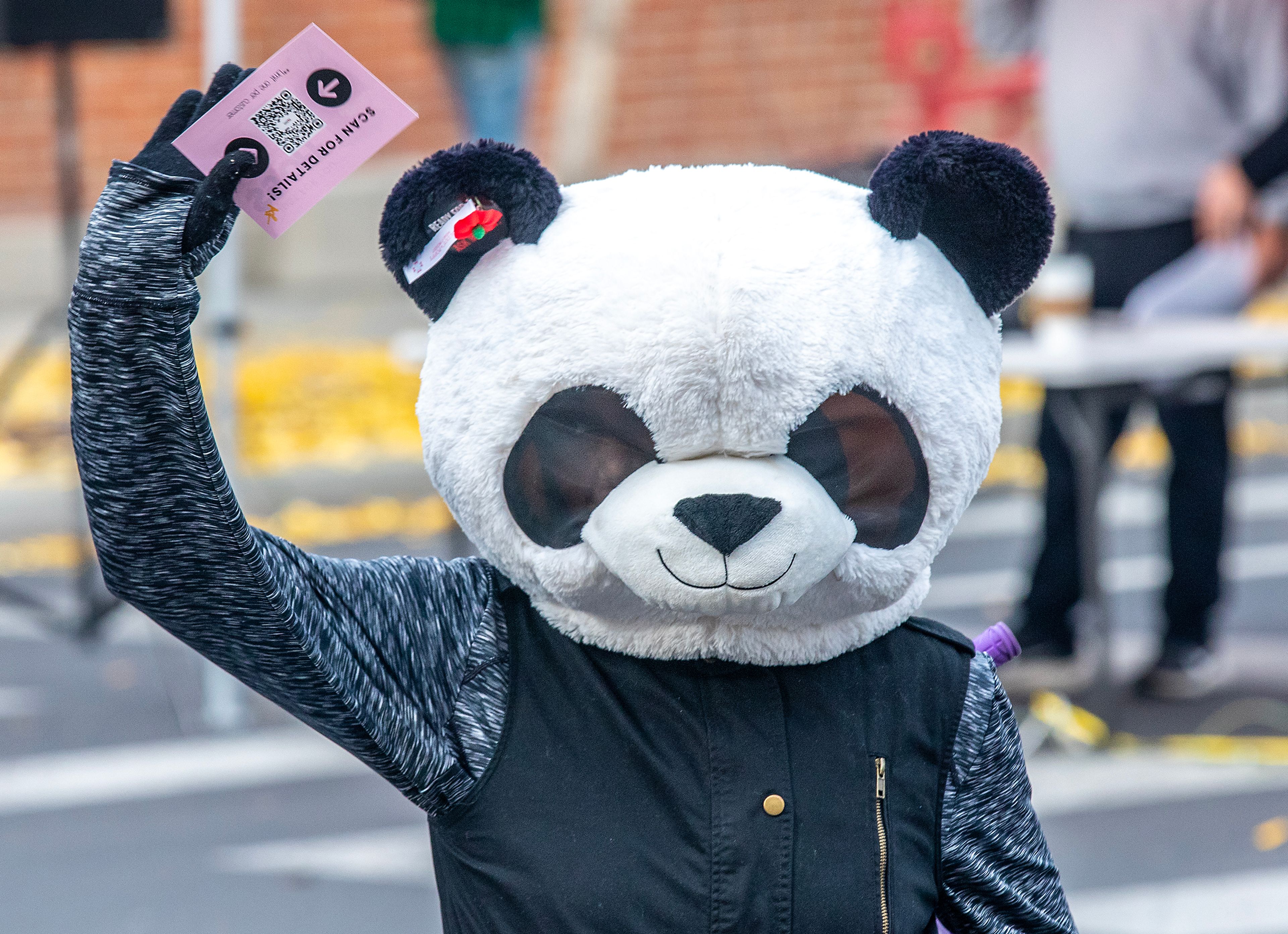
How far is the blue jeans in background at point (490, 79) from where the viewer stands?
723 cm

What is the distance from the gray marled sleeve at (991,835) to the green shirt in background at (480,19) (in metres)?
6.17

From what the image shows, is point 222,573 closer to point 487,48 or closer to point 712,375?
point 712,375

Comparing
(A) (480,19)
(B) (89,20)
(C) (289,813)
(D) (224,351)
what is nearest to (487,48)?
(A) (480,19)

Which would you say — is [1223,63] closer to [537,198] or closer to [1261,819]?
[1261,819]

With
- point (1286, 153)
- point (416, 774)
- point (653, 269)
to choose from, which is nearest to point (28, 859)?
point (416, 774)

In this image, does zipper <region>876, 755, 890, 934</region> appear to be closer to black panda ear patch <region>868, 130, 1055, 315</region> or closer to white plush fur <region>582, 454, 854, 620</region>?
white plush fur <region>582, 454, 854, 620</region>

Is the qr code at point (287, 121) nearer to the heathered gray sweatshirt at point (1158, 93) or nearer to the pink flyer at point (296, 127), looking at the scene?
the pink flyer at point (296, 127)

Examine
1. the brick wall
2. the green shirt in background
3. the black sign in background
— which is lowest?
the black sign in background

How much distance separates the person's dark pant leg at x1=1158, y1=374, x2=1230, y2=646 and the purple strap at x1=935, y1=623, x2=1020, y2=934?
293cm

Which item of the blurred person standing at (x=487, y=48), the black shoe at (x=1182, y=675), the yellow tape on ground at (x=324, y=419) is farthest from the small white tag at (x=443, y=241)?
the blurred person standing at (x=487, y=48)

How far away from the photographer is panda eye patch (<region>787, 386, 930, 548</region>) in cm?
136

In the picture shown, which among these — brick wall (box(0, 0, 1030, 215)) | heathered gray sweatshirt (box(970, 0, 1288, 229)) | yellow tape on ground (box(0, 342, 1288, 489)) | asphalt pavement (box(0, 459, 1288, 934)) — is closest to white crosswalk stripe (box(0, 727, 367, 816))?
asphalt pavement (box(0, 459, 1288, 934))

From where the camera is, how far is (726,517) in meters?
1.27

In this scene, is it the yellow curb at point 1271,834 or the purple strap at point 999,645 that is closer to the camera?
the purple strap at point 999,645
